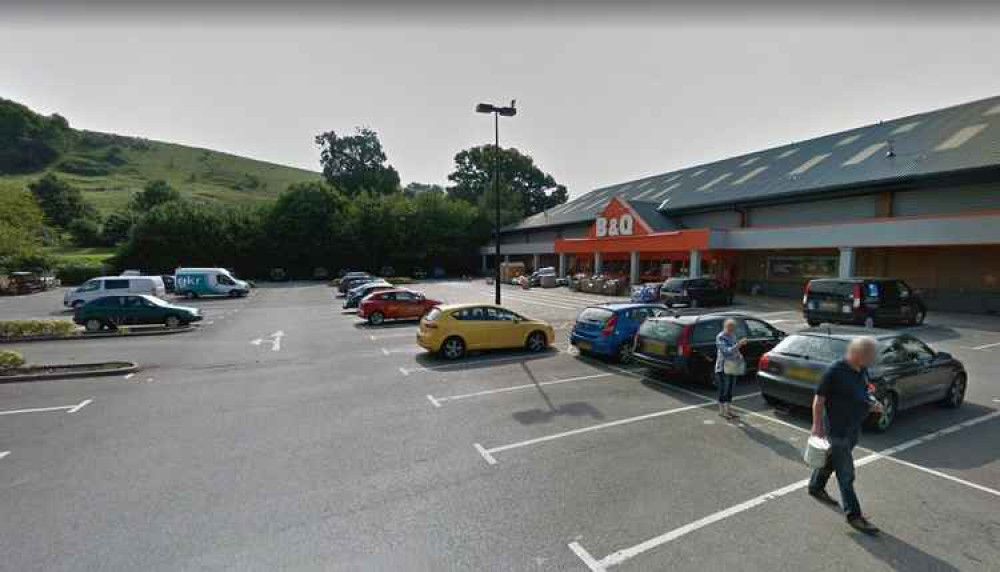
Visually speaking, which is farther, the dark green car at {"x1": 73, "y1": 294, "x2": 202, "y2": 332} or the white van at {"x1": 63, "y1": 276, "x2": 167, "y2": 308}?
the white van at {"x1": 63, "y1": 276, "x2": 167, "y2": 308}

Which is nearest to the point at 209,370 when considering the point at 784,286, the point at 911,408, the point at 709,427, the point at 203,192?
the point at 709,427

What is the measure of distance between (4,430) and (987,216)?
2744 cm

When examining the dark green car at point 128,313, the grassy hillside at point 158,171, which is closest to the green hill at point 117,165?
the grassy hillside at point 158,171

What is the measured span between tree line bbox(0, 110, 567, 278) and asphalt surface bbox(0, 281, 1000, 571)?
124 ft

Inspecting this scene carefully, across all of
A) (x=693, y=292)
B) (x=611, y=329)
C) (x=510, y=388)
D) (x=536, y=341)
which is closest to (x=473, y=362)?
(x=536, y=341)

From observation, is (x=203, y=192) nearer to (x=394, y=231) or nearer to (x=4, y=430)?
(x=394, y=231)

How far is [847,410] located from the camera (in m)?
3.64

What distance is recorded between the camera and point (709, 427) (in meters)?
6.06

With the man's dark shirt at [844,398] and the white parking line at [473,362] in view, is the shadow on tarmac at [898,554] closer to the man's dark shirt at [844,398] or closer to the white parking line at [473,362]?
the man's dark shirt at [844,398]

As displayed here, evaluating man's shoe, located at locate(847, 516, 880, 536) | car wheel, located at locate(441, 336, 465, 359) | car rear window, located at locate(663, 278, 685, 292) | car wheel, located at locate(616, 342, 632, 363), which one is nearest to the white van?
car wheel, located at locate(441, 336, 465, 359)

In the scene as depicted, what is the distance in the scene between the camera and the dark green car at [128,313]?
48.5ft

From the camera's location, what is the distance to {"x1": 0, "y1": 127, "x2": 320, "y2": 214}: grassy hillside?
96100 mm

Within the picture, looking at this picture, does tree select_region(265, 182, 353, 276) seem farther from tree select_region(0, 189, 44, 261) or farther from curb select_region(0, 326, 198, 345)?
curb select_region(0, 326, 198, 345)

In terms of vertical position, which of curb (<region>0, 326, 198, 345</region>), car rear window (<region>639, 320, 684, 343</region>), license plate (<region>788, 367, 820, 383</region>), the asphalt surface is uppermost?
car rear window (<region>639, 320, 684, 343</region>)
